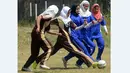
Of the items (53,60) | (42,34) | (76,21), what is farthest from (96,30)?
(53,60)

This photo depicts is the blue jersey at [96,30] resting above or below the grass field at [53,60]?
above

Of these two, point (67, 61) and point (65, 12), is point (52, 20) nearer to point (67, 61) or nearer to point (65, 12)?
point (65, 12)

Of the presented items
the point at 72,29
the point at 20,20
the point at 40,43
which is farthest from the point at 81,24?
the point at 20,20

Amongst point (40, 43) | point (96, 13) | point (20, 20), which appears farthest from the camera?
point (20, 20)

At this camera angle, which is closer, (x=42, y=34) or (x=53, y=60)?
(x=42, y=34)

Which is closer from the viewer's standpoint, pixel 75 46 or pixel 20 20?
pixel 75 46

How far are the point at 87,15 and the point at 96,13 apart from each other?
0.91 feet

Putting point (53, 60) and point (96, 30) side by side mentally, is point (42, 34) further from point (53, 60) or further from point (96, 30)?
point (53, 60)

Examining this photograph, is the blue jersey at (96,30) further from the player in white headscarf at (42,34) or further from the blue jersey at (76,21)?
the player in white headscarf at (42,34)

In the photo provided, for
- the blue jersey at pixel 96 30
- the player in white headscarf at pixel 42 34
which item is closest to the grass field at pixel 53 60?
the player in white headscarf at pixel 42 34

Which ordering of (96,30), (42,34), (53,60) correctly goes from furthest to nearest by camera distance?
(53,60)
(96,30)
(42,34)

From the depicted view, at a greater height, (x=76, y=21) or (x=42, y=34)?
(x=76, y=21)

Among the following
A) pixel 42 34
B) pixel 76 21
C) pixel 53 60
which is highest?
pixel 76 21

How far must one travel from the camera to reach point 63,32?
39.8 feet
